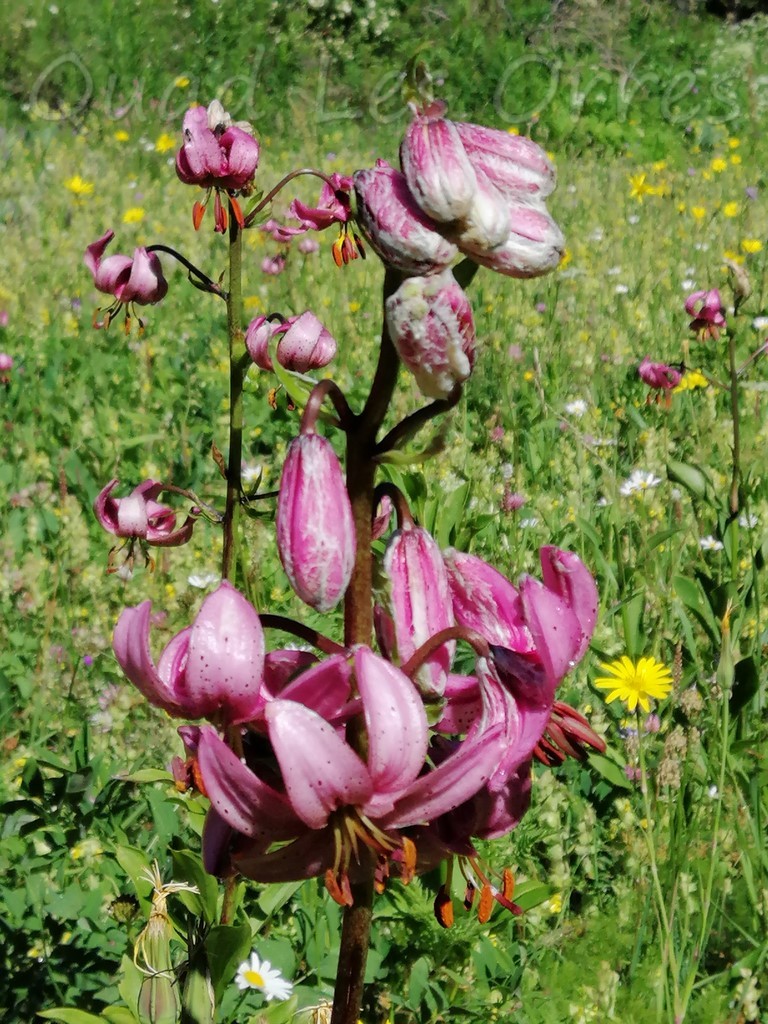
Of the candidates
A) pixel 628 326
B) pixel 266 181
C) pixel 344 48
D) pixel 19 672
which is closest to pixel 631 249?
pixel 628 326

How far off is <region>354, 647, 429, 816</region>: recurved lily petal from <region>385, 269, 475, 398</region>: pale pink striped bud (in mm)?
192

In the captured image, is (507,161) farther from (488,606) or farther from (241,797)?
(241,797)

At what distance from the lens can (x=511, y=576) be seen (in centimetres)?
237

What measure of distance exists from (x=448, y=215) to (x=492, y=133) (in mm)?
94

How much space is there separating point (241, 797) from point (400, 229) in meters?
0.38

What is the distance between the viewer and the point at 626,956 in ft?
5.26

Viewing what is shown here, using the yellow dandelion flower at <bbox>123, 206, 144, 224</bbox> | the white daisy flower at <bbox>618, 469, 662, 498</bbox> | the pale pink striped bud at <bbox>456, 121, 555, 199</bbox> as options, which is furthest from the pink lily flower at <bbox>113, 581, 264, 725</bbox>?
the yellow dandelion flower at <bbox>123, 206, 144, 224</bbox>

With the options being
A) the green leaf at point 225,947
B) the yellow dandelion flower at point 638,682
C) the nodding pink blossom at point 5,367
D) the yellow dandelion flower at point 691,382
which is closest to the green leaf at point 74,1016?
the green leaf at point 225,947

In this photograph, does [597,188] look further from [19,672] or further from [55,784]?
[55,784]

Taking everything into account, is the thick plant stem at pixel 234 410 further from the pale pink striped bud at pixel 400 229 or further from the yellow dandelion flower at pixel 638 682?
the pale pink striped bud at pixel 400 229

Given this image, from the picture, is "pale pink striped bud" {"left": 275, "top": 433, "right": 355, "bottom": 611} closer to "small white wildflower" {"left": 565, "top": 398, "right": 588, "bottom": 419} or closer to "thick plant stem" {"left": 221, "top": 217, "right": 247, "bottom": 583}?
"thick plant stem" {"left": 221, "top": 217, "right": 247, "bottom": 583}

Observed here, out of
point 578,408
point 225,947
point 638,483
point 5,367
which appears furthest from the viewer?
point 5,367

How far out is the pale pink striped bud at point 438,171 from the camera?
0.69 meters

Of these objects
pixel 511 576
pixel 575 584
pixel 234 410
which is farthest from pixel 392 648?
pixel 511 576
